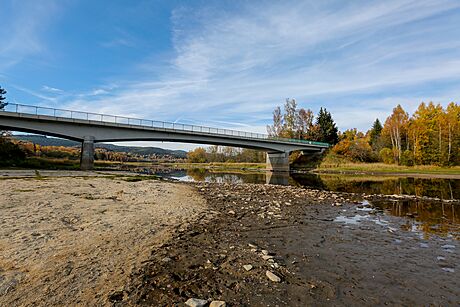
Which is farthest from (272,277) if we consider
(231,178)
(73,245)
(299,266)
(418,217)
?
(231,178)

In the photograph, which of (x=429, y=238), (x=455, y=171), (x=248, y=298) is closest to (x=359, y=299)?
(x=248, y=298)

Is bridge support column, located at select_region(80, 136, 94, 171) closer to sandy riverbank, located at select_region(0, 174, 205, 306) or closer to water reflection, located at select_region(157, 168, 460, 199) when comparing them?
water reflection, located at select_region(157, 168, 460, 199)

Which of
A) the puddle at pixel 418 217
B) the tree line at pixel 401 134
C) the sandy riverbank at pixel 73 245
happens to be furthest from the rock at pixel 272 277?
the tree line at pixel 401 134

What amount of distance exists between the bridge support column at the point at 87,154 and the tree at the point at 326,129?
212ft

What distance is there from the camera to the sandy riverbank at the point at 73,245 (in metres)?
3.79

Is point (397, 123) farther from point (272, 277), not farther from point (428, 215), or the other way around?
point (272, 277)

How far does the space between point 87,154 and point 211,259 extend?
39.4 metres

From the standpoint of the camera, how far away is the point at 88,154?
3825cm

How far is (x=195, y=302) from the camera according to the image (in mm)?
3697

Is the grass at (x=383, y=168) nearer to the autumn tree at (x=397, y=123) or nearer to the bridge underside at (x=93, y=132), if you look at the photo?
the autumn tree at (x=397, y=123)

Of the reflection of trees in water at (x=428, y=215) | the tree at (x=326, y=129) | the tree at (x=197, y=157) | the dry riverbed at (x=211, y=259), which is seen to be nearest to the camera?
the dry riverbed at (x=211, y=259)

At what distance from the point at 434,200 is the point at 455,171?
37.0 metres

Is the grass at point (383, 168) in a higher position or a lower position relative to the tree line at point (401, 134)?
lower

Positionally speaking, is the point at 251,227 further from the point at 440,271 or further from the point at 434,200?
the point at 434,200
